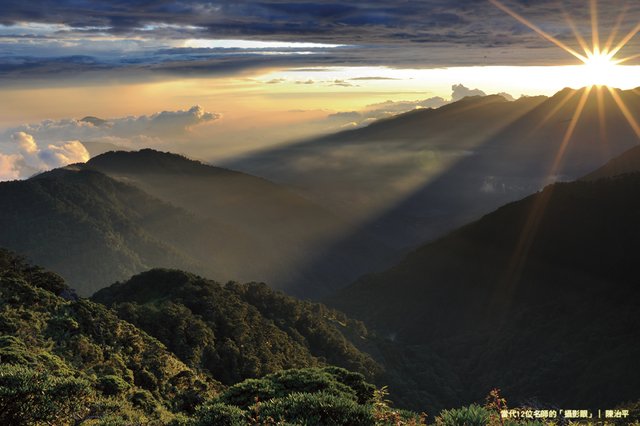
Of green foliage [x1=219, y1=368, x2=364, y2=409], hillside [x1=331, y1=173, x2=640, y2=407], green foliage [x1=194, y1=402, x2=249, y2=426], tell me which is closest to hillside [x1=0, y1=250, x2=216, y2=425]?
green foliage [x1=194, y1=402, x2=249, y2=426]

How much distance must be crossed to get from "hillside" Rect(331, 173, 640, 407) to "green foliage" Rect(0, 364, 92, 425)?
350ft

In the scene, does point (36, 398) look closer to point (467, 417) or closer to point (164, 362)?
point (467, 417)

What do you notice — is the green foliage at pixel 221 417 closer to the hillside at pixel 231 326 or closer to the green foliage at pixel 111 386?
the green foliage at pixel 111 386

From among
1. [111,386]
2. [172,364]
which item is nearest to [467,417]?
[111,386]

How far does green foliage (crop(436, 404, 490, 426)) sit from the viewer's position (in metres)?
16.0

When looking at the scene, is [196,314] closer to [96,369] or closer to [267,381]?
[96,369]

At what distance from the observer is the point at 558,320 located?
161375 millimetres

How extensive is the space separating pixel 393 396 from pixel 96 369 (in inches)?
3165

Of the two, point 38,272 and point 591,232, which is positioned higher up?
point 38,272

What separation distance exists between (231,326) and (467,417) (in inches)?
2860

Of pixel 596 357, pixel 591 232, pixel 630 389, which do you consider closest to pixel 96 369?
pixel 630 389

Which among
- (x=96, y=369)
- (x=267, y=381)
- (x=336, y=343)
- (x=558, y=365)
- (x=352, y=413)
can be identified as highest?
(x=352, y=413)

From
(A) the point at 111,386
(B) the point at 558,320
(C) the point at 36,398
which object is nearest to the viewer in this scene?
(C) the point at 36,398

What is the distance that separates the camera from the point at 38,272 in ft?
204
